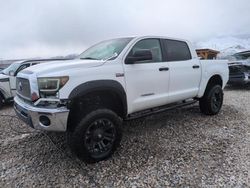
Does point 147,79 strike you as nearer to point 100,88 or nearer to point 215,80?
point 100,88

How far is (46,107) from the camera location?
3.18 meters

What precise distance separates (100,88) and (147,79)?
1.00 meters

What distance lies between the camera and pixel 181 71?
4.80 meters

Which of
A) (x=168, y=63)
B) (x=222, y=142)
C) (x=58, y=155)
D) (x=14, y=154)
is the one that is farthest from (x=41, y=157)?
(x=222, y=142)

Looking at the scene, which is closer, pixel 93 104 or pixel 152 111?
pixel 93 104

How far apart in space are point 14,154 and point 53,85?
1.67 metres

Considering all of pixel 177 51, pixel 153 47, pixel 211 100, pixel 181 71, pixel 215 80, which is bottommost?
pixel 211 100

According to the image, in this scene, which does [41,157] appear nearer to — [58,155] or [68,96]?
[58,155]

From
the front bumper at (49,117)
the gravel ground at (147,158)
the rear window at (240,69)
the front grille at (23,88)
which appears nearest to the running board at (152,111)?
the gravel ground at (147,158)

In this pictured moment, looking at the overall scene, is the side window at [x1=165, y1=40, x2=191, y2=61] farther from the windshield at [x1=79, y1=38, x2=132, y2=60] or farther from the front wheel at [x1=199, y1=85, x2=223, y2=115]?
the front wheel at [x1=199, y1=85, x2=223, y2=115]

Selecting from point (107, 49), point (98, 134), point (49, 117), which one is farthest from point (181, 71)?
point (49, 117)

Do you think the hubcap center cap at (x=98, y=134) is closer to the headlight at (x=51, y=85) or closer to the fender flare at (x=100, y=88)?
the fender flare at (x=100, y=88)

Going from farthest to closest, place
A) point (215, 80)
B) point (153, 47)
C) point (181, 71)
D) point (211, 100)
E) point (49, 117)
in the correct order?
1. point (215, 80)
2. point (211, 100)
3. point (181, 71)
4. point (153, 47)
5. point (49, 117)

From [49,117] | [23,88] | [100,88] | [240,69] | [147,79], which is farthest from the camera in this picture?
[240,69]
